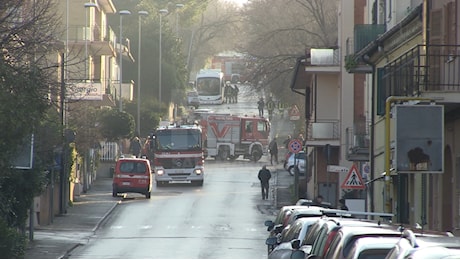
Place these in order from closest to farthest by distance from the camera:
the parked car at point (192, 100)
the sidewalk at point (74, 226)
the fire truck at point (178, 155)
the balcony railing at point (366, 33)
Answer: the sidewalk at point (74, 226), the balcony railing at point (366, 33), the fire truck at point (178, 155), the parked car at point (192, 100)

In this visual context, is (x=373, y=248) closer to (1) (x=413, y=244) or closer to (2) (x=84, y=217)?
(1) (x=413, y=244)

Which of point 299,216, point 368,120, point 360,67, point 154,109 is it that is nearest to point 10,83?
point 299,216

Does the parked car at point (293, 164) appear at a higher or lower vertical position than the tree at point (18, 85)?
lower

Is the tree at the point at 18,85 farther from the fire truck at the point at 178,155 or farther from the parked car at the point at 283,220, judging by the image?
the fire truck at the point at 178,155

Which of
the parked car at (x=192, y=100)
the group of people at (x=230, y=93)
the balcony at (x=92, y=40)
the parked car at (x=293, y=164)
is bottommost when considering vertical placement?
the parked car at (x=293, y=164)

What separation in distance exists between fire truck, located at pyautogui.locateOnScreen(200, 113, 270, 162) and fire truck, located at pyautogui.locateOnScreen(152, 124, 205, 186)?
14.8 m

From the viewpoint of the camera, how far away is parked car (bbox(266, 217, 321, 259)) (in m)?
17.5

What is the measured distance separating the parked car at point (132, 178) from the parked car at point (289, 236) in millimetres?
29988

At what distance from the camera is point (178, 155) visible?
187 ft

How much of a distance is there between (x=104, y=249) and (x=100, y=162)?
29.5 meters

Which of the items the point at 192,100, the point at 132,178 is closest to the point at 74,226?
the point at 132,178

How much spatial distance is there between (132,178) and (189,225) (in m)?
11.4

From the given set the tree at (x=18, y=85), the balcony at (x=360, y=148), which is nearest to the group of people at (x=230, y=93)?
the balcony at (x=360, y=148)

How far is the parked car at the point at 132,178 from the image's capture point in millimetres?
50562
